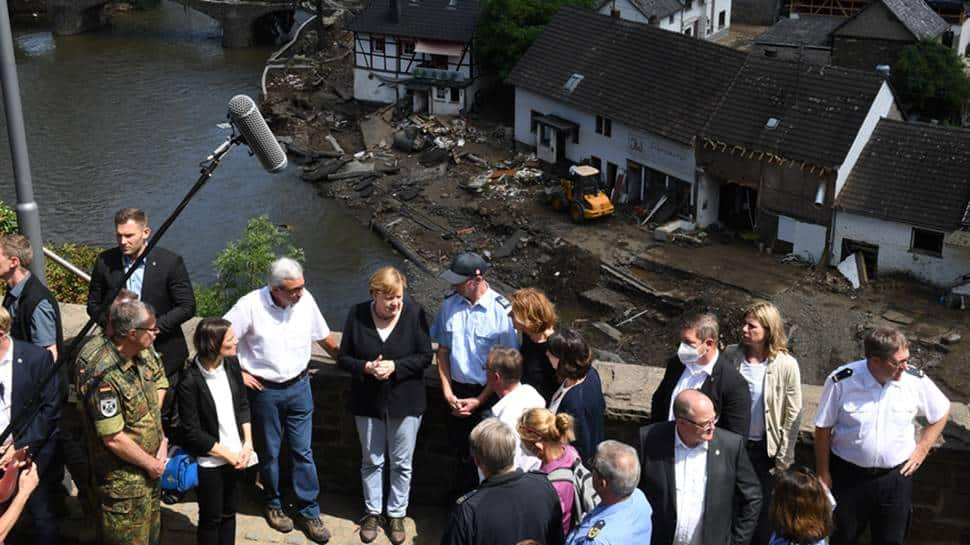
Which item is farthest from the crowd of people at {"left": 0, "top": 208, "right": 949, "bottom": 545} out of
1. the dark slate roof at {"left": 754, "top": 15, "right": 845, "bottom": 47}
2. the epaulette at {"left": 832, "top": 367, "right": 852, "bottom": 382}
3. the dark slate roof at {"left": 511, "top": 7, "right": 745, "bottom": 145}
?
the dark slate roof at {"left": 754, "top": 15, "right": 845, "bottom": 47}

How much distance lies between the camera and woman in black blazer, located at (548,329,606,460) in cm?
736

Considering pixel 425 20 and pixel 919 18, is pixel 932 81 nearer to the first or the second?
pixel 919 18

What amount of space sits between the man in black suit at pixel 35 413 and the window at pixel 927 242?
26.4 m

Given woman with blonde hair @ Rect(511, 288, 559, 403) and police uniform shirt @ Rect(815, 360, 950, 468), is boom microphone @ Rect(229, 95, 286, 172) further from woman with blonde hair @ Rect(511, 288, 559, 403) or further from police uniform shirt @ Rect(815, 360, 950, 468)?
police uniform shirt @ Rect(815, 360, 950, 468)

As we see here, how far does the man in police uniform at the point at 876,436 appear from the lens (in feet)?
23.4

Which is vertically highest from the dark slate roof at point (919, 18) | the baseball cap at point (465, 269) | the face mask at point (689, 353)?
the baseball cap at point (465, 269)

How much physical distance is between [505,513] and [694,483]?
1211mm

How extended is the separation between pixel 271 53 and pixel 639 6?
18.2m

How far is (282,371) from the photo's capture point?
7.90m

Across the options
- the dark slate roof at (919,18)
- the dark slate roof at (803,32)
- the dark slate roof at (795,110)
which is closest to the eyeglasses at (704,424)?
the dark slate roof at (795,110)

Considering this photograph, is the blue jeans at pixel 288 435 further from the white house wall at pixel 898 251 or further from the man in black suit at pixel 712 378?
the white house wall at pixel 898 251

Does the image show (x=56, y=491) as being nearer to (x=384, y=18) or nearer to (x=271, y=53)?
(x=384, y=18)

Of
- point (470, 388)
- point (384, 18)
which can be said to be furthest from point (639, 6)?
point (470, 388)

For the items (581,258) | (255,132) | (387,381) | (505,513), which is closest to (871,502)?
(505,513)
